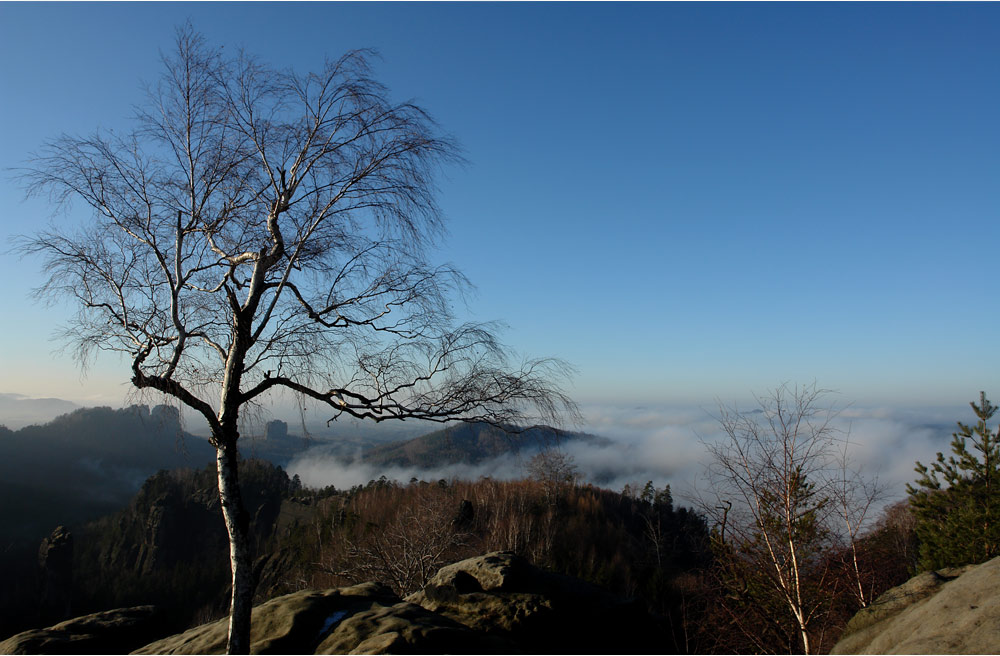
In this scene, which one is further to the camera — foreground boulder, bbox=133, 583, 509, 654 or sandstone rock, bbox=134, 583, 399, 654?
sandstone rock, bbox=134, 583, 399, 654

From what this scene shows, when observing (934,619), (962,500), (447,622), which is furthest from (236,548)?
(962,500)

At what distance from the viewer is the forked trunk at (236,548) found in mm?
6816

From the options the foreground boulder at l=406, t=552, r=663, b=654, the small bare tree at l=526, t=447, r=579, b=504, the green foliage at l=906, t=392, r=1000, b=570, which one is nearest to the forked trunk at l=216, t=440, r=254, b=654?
the foreground boulder at l=406, t=552, r=663, b=654

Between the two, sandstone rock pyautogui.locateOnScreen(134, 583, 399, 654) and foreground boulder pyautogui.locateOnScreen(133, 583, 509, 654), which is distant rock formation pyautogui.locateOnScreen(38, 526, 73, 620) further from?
foreground boulder pyautogui.locateOnScreen(133, 583, 509, 654)

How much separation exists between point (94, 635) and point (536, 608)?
27.2 ft

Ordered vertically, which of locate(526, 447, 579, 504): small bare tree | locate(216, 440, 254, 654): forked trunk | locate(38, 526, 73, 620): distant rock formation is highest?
locate(216, 440, 254, 654): forked trunk

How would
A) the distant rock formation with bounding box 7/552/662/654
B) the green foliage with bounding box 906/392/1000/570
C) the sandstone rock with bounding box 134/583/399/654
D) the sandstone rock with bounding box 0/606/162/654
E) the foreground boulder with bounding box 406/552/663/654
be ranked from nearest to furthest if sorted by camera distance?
the distant rock formation with bounding box 7/552/662/654, the sandstone rock with bounding box 134/583/399/654, the sandstone rock with bounding box 0/606/162/654, the foreground boulder with bounding box 406/552/663/654, the green foliage with bounding box 906/392/1000/570

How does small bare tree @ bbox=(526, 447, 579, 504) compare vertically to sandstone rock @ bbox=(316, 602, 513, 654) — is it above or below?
below

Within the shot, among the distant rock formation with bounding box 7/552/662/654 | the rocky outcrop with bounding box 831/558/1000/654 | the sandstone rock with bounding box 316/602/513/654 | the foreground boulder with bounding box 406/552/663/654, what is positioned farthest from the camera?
the foreground boulder with bounding box 406/552/663/654

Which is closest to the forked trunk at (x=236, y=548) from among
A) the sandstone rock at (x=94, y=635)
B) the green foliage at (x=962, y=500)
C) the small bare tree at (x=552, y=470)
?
the sandstone rock at (x=94, y=635)

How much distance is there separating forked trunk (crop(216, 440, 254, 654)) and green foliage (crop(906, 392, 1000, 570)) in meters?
19.6

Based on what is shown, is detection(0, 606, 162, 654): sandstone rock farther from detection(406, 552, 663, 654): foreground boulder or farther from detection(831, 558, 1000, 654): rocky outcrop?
detection(831, 558, 1000, 654): rocky outcrop

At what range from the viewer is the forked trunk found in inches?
268

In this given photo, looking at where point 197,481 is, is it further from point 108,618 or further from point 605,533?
point 108,618
